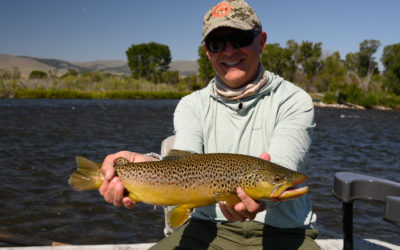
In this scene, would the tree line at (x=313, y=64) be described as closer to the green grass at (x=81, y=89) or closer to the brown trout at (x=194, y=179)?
the green grass at (x=81, y=89)

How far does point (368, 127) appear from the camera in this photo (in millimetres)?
25609

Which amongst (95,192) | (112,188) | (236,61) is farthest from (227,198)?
(95,192)

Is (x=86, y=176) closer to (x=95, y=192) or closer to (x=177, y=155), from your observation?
(x=177, y=155)

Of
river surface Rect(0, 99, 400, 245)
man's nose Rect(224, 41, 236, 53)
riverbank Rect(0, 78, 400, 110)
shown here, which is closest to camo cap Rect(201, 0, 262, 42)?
man's nose Rect(224, 41, 236, 53)

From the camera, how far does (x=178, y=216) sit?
Result: 251 centimetres

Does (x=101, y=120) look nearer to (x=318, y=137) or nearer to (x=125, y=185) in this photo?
(x=318, y=137)

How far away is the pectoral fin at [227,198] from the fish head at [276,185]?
102 millimetres

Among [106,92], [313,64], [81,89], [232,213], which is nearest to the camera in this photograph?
[232,213]

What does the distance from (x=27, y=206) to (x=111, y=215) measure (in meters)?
1.94

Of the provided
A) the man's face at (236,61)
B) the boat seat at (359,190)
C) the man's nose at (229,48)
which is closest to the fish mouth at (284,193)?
the boat seat at (359,190)

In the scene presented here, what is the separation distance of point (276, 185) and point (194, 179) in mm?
593

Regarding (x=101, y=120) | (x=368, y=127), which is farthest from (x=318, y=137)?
(x=101, y=120)

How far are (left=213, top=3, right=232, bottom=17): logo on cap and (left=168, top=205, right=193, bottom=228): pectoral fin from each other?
1623 mm

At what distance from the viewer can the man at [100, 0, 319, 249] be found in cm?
267
